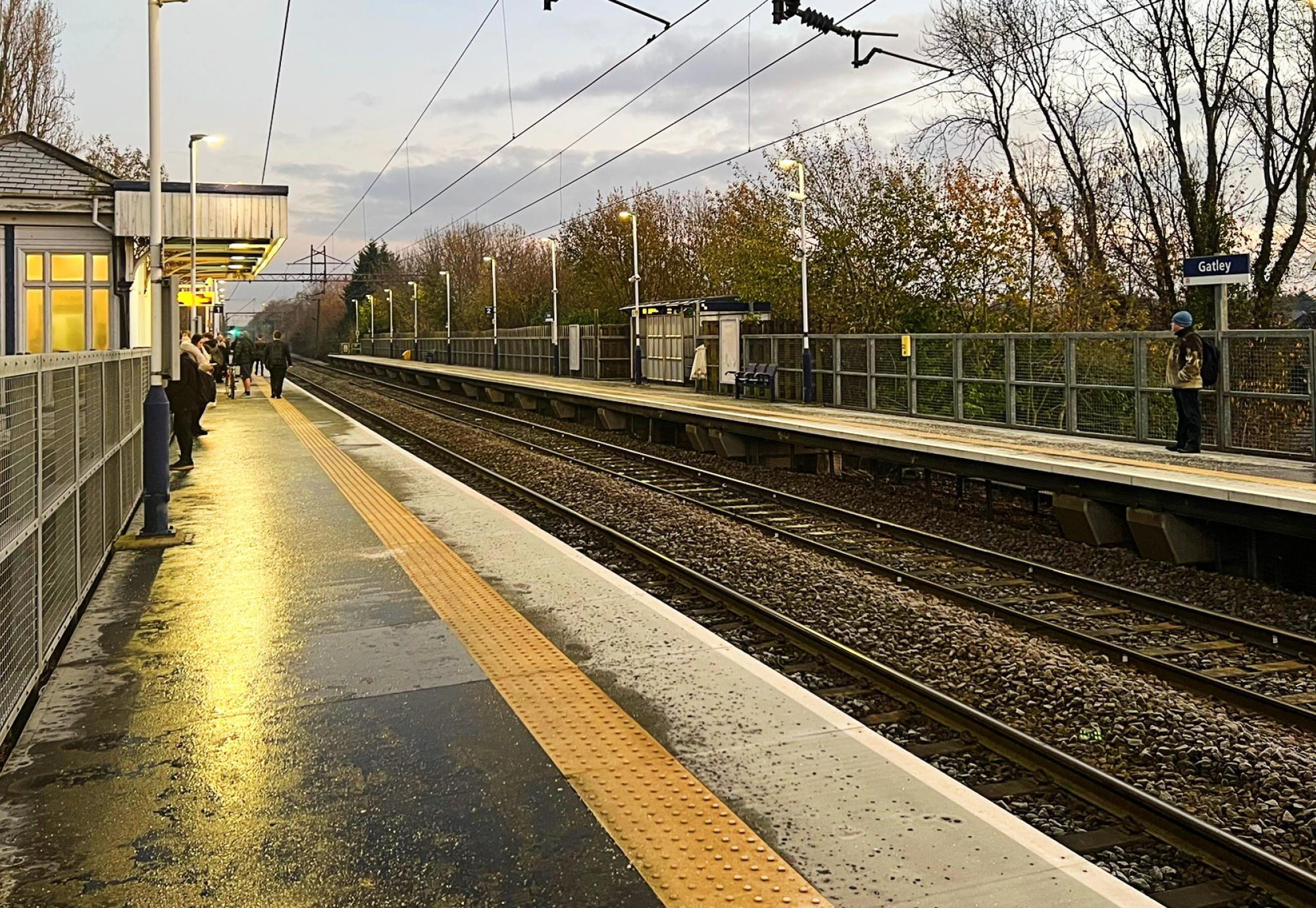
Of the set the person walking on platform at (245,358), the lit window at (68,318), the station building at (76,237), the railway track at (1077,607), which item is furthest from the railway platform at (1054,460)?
the person walking on platform at (245,358)

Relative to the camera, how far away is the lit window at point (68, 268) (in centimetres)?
2302

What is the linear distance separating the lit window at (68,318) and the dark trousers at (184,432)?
25.5ft

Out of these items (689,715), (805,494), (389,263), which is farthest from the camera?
(389,263)

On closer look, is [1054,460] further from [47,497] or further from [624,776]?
[47,497]

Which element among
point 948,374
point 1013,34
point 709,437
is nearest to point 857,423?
point 948,374

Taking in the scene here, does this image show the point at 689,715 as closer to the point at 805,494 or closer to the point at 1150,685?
the point at 1150,685

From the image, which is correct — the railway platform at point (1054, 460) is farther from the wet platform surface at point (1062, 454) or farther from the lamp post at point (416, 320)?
the lamp post at point (416, 320)

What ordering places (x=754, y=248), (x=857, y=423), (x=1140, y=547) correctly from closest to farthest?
(x=1140, y=547)
(x=857, y=423)
(x=754, y=248)

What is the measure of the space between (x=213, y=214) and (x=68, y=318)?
3465mm

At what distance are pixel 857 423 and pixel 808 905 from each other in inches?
643

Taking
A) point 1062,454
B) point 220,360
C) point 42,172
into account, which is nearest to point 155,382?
point 1062,454

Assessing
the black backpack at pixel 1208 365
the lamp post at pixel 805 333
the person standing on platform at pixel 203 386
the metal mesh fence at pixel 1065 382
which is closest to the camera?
the metal mesh fence at pixel 1065 382

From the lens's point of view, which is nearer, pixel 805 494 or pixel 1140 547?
pixel 1140 547

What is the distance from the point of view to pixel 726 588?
9.54 metres
